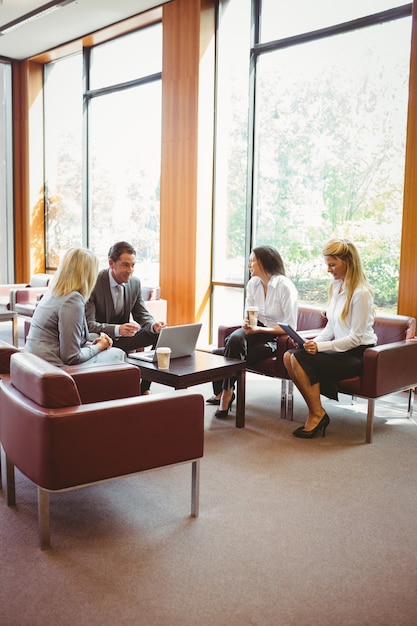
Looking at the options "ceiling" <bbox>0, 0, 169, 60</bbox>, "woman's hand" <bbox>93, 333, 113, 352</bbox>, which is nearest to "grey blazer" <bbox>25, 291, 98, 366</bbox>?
"woman's hand" <bbox>93, 333, 113, 352</bbox>

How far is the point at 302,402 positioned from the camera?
5.28m

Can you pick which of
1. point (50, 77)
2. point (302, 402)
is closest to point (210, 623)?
point (302, 402)

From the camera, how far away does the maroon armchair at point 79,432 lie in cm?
261

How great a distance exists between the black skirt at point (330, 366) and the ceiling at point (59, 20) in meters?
5.14

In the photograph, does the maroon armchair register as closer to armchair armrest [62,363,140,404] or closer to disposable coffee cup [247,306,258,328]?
armchair armrest [62,363,140,404]

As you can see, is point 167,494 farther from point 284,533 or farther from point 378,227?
point 378,227

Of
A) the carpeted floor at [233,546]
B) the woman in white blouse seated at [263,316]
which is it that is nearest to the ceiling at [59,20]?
the woman in white blouse seated at [263,316]

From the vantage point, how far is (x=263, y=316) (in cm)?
508

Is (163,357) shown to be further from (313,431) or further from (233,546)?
(233,546)

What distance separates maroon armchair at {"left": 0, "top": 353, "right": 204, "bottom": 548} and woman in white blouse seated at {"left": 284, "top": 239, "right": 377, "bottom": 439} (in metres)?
1.52

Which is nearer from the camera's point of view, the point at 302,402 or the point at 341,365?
the point at 341,365

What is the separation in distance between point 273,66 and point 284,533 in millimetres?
5307

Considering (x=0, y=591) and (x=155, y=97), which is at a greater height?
(x=155, y=97)

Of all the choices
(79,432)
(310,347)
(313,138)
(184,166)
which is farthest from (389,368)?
(184,166)
